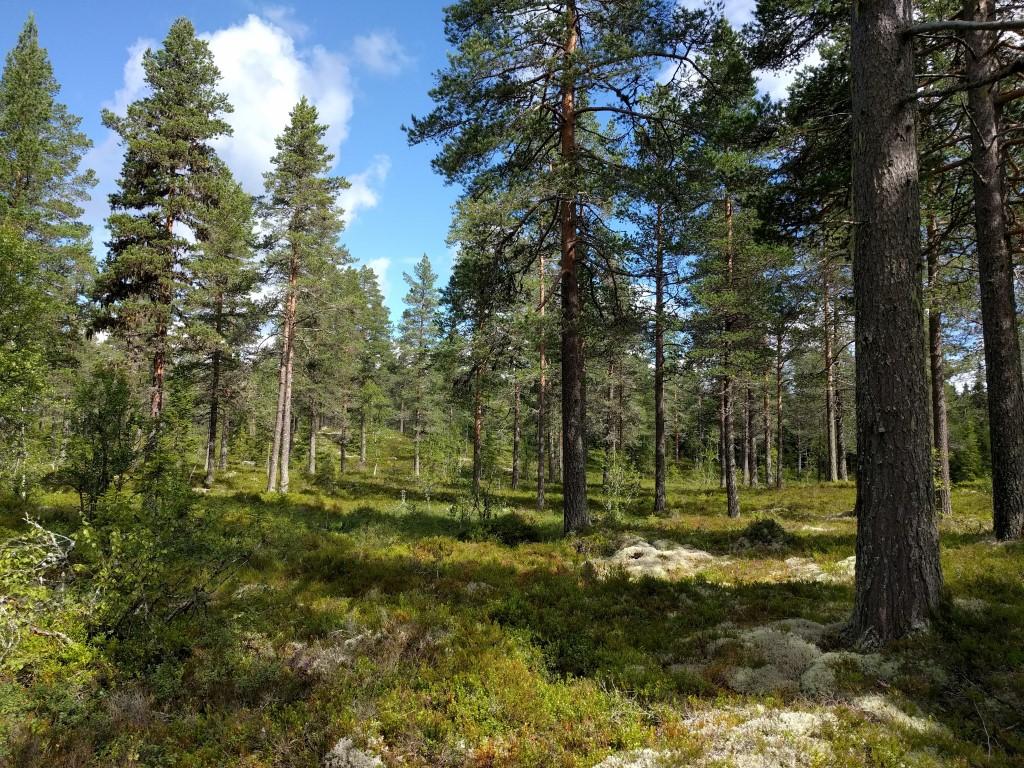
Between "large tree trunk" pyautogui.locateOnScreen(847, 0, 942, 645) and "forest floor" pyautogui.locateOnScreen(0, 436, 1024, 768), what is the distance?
458 mm

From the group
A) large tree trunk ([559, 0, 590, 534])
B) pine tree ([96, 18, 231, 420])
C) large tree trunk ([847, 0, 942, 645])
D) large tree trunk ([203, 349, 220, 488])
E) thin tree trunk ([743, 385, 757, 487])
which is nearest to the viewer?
large tree trunk ([847, 0, 942, 645])

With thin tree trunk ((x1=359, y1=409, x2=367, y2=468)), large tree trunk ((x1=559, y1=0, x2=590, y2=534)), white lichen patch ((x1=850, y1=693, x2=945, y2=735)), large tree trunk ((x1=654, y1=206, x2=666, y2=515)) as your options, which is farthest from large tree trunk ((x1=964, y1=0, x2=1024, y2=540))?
thin tree trunk ((x1=359, y1=409, x2=367, y2=468))

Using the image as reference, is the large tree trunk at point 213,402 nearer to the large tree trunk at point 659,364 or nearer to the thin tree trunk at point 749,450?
the large tree trunk at point 659,364

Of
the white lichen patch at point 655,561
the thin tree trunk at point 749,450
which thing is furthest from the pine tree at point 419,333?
the white lichen patch at point 655,561

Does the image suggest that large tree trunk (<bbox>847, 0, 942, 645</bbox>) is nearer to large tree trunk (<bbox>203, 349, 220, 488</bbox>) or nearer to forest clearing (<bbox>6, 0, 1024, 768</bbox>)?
forest clearing (<bbox>6, 0, 1024, 768</bbox>)

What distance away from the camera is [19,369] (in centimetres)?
1070

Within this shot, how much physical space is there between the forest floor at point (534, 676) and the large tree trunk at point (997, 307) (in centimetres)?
128

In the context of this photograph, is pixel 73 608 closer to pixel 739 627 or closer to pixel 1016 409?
pixel 739 627

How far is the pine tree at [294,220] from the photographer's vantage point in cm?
2134

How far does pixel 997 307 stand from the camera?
850 cm

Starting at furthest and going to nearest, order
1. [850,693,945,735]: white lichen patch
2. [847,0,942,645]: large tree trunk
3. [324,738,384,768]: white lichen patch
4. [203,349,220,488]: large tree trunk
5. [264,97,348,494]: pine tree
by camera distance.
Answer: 1. [203,349,220,488]: large tree trunk
2. [264,97,348,494]: pine tree
3. [847,0,942,645]: large tree trunk
4. [324,738,384,768]: white lichen patch
5. [850,693,945,735]: white lichen patch

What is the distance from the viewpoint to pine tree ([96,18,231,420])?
1725 centimetres

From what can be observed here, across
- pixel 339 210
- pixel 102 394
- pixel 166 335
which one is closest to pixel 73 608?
pixel 102 394

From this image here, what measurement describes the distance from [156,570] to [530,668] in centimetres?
485
